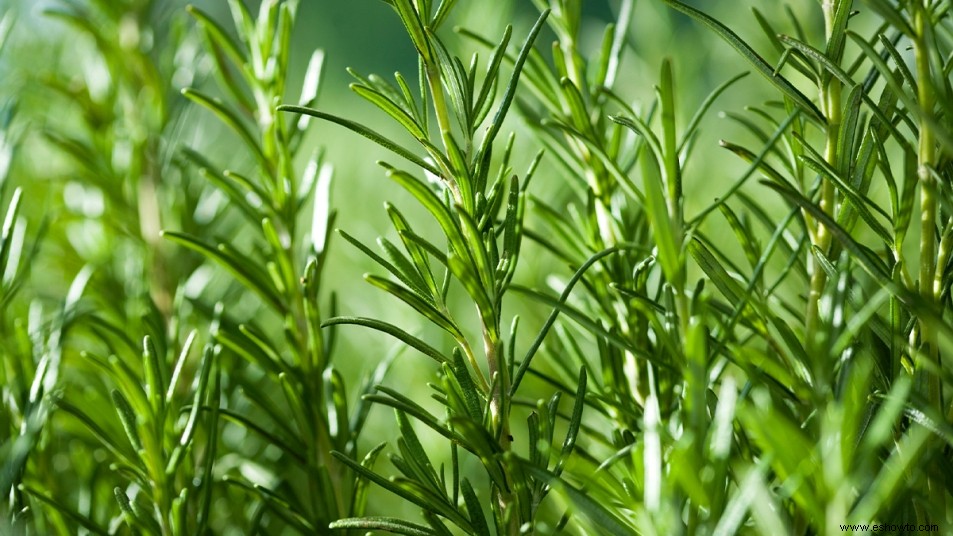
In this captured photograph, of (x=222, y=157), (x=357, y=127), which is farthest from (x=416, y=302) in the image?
(x=222, y=157)

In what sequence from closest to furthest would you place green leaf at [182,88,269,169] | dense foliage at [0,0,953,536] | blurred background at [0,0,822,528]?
dense foliage at [0,0,953,536] < green leaf at [182,88,269,169] < blurred background at [0,0,822,528]

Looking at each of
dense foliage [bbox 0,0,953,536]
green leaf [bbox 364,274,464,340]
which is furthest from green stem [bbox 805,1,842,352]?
green leaf [bbox 364,274,464,340]

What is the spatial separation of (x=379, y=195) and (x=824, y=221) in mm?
578

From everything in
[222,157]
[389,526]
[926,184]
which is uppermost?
[222,157]

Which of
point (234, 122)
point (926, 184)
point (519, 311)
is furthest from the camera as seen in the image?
point (519, 311)

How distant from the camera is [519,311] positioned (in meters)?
0.52

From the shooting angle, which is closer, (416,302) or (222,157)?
(416,302)

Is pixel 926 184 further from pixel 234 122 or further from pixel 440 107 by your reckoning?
pixel 234 122

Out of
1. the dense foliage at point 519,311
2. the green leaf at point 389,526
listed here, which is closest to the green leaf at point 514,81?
the dense foliage at point 519,311

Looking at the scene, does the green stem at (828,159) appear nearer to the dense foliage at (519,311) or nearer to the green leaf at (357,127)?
the dense foliage at (519,311)

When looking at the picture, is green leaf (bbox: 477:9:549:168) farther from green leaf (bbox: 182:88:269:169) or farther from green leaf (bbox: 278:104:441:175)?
green leaf (bbox: 182:88:269:169)

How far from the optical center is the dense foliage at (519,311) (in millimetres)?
193

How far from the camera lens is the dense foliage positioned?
0.63 ft

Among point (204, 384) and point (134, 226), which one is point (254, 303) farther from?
point (204, 384)
